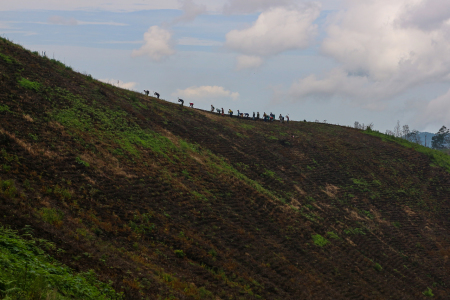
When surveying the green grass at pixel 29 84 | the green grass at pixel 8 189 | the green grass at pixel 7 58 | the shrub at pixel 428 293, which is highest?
the green grass at pixel 7 58

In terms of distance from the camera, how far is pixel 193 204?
821 inches

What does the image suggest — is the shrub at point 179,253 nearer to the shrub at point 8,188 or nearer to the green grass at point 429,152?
the shrub at point 8,188

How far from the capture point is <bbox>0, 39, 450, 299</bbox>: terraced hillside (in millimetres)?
13719

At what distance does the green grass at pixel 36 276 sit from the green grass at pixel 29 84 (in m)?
16.5

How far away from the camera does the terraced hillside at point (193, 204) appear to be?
13719 mm

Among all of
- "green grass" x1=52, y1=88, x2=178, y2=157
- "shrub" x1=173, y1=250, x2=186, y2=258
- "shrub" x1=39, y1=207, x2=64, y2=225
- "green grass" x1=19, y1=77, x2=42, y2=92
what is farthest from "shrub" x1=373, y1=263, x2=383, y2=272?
"green grass" x1=19, y1=77, x2=42, y2=92

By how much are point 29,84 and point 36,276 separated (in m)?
20.1

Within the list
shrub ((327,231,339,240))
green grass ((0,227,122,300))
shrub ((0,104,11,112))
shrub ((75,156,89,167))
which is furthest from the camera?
shrub ((327,231,339,240))

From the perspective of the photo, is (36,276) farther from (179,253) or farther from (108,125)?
(108,125)

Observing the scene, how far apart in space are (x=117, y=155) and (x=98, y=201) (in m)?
5.98

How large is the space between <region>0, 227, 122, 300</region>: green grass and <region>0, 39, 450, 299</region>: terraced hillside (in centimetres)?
62

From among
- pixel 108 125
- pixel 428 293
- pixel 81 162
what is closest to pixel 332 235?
pixel 428 293

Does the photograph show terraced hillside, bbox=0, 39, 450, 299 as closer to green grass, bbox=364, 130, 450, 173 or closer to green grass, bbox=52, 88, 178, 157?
green grass, bbox=52, 88, 178, 157

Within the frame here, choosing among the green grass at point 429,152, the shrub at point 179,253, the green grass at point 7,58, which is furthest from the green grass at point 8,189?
the green grass at point 429,152
